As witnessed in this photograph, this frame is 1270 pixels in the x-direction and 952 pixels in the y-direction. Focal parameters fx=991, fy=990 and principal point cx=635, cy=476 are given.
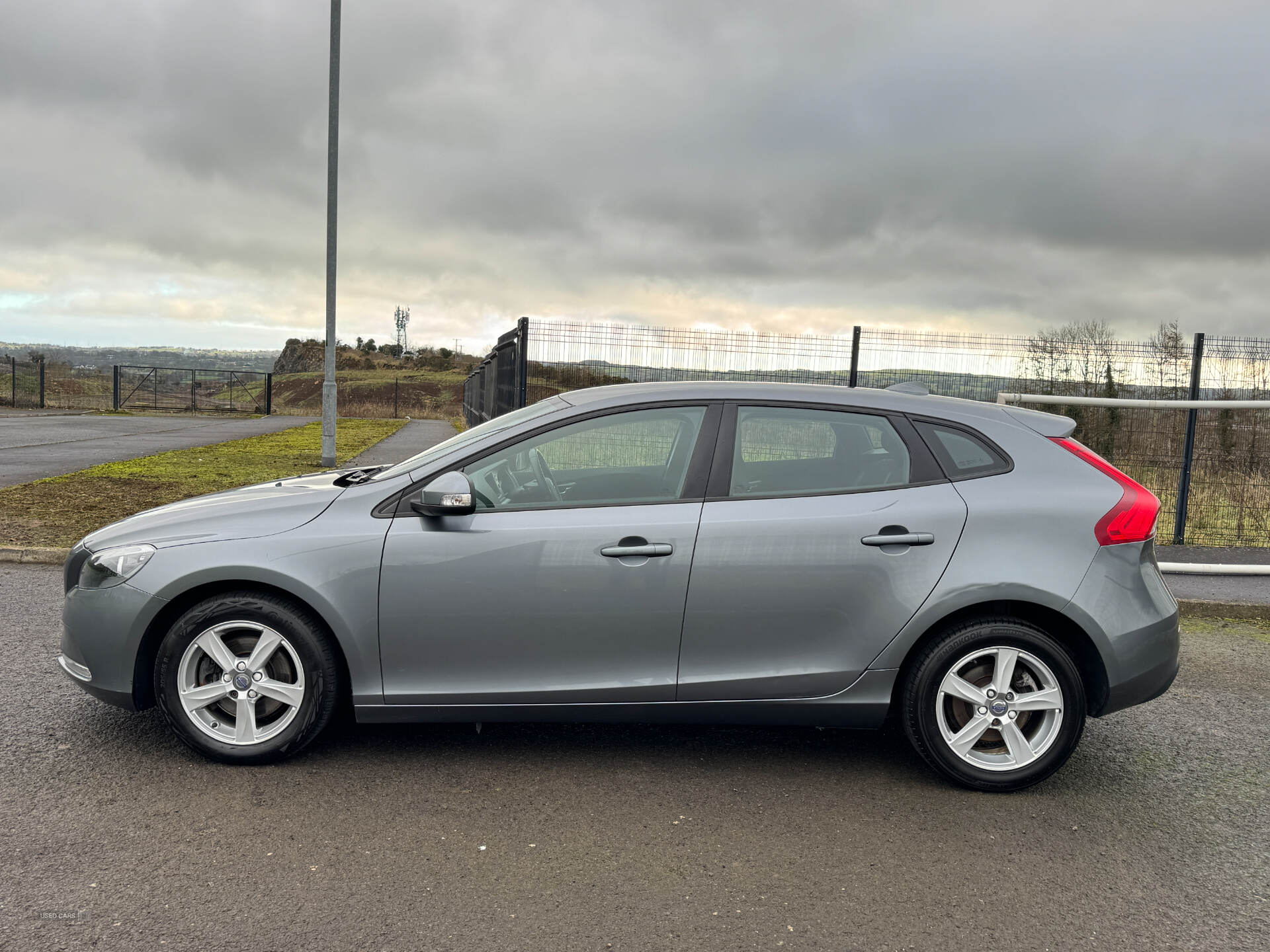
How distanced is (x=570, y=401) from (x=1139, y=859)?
2.74 metres

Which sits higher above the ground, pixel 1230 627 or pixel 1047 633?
pixel 1047 633

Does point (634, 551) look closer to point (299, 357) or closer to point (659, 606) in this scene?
point (659, 606)

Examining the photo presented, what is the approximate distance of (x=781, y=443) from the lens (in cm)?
416

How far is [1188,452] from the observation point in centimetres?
988

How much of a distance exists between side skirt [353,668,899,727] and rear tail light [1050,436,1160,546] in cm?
100

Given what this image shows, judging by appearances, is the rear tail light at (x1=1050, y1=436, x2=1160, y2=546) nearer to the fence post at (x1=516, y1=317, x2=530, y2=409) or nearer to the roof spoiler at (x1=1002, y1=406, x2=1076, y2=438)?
the roof spoiler at (x1=1002, y1=406, x2=1076, y2=438)

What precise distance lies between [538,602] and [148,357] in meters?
87.8

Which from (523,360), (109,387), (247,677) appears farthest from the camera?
(109,387)

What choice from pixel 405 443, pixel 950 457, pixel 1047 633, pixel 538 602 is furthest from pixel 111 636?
pixel 405 443

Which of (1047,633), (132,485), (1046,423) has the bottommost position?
(132,485)

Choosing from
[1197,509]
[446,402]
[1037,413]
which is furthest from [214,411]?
[1037,413]

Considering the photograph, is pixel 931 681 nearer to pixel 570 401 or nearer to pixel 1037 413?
pixel 1037 413

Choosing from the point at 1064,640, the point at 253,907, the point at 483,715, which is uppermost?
the point at 1064,640

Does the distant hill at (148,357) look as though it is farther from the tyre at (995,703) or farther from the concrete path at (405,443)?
the tyre at (995,703)
